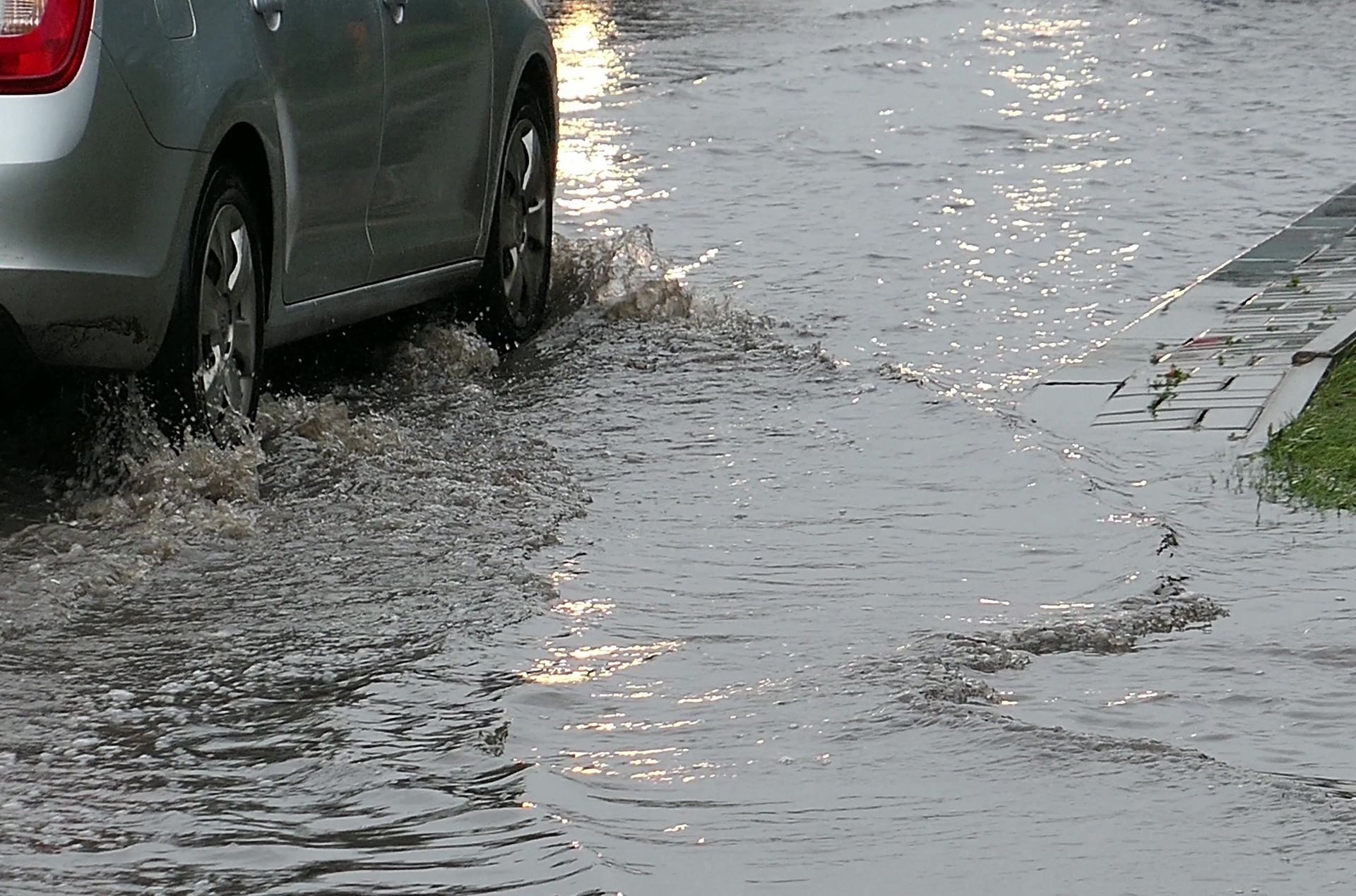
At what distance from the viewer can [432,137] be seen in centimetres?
717

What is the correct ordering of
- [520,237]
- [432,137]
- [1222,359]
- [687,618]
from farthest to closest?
1. [520,237]
2. [1222,359]
3. [432,137]
4. [687,618]

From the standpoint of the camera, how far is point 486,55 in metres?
7.62

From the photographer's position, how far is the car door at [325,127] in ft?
20.1

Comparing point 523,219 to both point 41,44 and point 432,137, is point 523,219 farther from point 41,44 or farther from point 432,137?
point 41,44

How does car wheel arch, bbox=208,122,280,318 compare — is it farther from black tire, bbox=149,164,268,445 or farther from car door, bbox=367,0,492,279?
car door, bbox=367,0,492,279

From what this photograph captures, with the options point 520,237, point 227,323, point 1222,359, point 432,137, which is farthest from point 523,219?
point 227,323

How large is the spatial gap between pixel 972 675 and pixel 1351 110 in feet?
33.9

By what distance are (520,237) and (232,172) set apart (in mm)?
2356

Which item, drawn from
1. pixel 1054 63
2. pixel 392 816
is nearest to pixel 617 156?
pixel 1054 63

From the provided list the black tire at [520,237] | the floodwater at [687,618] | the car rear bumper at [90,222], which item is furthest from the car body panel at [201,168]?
the black tire at [520,237]

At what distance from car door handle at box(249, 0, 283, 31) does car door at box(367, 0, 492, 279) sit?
0.66 meters

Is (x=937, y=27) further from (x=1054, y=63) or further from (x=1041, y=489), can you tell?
(x=1041, y=489)

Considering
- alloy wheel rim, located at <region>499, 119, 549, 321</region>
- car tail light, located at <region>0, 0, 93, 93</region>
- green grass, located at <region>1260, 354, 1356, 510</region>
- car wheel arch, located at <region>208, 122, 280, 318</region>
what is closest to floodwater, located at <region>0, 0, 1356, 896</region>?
green grass, located at <region>1260, 354, 1356, 510</region>

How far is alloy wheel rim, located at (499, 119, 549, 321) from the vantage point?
26.8 ft
